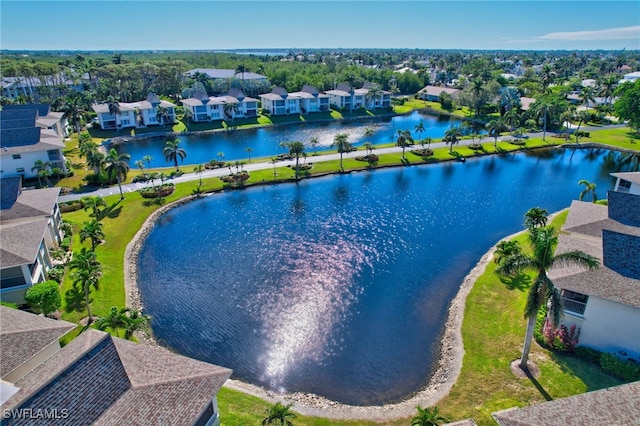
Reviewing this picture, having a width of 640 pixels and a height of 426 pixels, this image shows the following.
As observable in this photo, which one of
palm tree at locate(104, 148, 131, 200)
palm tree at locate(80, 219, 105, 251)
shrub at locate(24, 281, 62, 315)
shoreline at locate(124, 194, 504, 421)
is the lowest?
shoreline at locate(124, 194, 504, 421)

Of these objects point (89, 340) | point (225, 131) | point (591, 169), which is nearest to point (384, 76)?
point (225, 131)

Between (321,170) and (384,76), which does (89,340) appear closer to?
(321,170)

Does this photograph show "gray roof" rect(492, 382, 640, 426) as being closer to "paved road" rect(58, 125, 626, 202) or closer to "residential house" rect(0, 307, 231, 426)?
A: "residential house" rect(0, 307, 231, 426)

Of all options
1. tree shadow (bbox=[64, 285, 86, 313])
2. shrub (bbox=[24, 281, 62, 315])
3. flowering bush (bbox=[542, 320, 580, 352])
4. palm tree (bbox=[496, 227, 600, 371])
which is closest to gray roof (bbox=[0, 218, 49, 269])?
shrub (bbox=[24, 281, 62, 315])

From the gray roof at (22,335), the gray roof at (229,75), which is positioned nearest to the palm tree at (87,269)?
the gray roof at (22,335)

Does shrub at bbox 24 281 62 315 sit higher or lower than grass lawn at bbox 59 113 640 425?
higher

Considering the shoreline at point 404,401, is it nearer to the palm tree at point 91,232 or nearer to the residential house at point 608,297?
the residential house at point 608,297

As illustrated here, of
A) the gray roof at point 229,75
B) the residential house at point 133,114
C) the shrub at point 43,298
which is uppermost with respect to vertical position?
the gray roof at point 229,75
